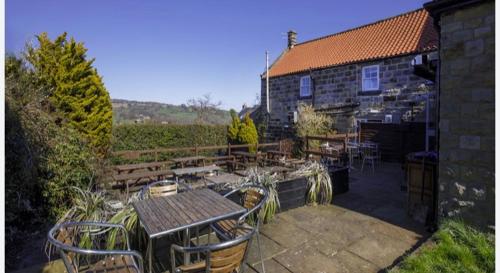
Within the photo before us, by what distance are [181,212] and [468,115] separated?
337 centimetres

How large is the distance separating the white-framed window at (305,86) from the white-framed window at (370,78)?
292 cm

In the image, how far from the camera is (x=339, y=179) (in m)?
5.58

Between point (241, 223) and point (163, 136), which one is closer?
point (241, 223)

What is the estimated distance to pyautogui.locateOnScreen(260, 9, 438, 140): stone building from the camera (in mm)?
10828

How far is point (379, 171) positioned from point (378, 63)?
5510 millimetres

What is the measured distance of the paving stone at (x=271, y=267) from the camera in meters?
2.88

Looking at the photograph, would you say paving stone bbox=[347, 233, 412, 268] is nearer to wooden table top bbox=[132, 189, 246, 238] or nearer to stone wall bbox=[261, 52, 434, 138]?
wooden table top bbox=[132, 189, 246, 238]

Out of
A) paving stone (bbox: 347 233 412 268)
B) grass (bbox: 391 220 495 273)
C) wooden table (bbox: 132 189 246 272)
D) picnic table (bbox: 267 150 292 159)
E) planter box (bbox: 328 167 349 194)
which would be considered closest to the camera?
wooden table (bbox: 132 189 246 272)

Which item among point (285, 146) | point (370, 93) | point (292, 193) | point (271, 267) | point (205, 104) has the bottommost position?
point (271, 267)

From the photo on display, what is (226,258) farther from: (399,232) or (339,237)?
(399,232)

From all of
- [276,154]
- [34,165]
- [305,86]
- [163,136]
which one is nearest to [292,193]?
[34,165]

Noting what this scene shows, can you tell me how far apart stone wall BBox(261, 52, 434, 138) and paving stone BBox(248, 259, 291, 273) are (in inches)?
387

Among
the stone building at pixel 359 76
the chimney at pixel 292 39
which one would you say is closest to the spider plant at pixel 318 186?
the stone building at pixel 359 76

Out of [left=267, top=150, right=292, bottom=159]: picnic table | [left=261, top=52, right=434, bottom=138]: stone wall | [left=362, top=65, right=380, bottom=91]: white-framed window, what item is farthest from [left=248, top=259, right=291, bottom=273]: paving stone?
[left=362, top=65, right=380, bottom=91]: white-framed window
